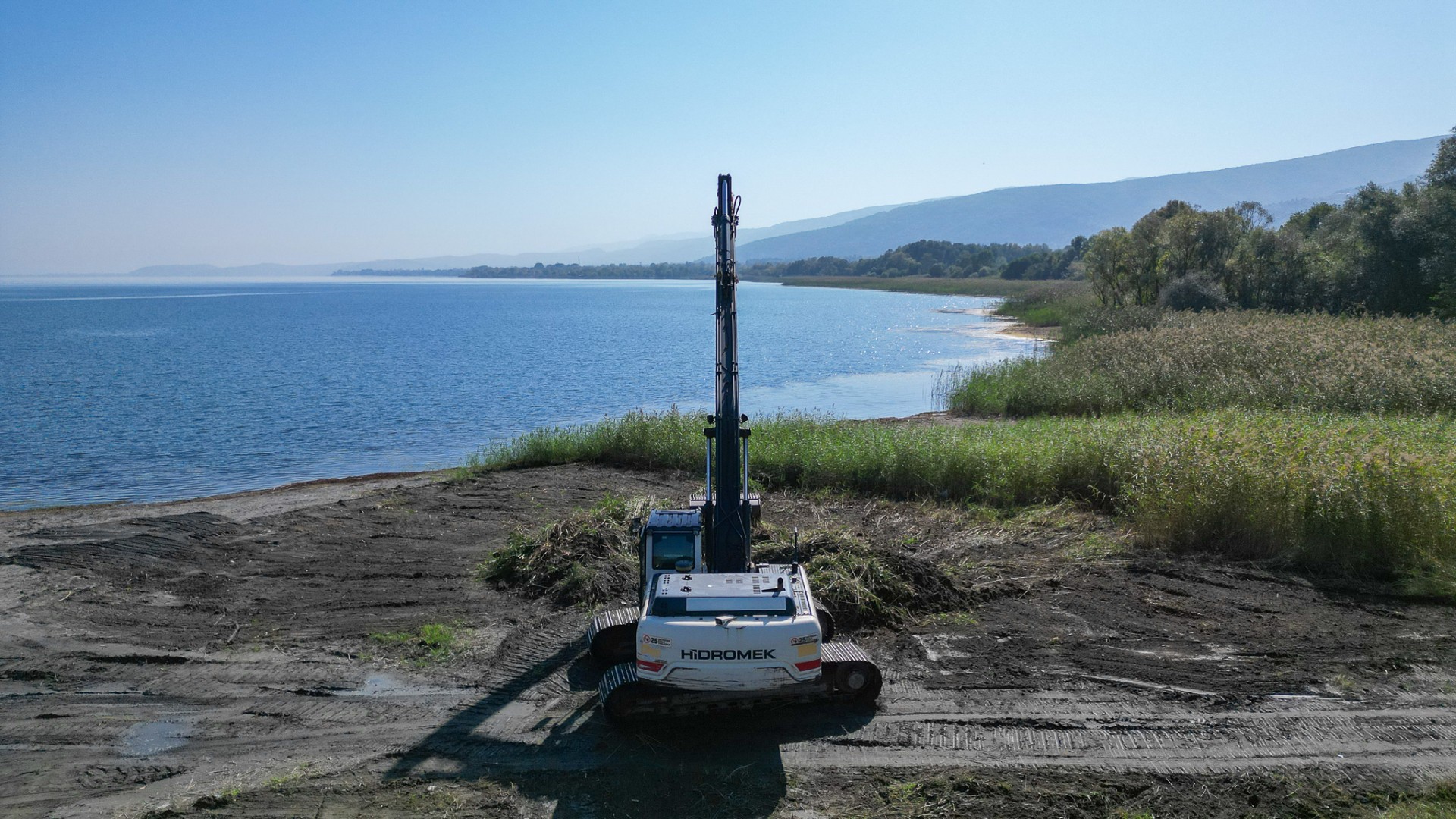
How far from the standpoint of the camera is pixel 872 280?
18425cm

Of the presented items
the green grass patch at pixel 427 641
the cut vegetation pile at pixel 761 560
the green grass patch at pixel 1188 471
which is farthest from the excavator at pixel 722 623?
the green grass patch at pixel 1188 471

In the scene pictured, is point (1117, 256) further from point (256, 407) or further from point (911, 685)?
point (911, 685)

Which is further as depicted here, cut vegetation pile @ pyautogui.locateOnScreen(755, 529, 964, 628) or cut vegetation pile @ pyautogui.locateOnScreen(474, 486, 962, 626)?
cut vegetation pile @ pyautogui.locateOnScreen(474, 486, 962, 626)

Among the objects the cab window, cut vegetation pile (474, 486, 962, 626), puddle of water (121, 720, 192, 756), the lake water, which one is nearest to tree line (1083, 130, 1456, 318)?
the lake water

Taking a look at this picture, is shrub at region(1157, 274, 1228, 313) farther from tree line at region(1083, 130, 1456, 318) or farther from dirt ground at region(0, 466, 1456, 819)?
dirt ground at region(0, 466, 1456, 819)

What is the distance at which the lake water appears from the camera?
24859mm

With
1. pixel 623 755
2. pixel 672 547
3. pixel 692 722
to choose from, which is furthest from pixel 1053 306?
pixel 623 755

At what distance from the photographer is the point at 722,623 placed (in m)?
7.47

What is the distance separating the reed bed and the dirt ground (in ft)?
37.3

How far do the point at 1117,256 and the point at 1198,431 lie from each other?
41882 millimetres

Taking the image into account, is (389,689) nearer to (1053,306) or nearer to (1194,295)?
(1194,295)

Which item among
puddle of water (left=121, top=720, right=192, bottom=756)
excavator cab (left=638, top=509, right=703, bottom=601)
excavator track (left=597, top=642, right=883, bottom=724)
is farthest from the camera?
excavator cab (left=638, top=509, right=703, bottom=601)

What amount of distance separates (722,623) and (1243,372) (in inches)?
830

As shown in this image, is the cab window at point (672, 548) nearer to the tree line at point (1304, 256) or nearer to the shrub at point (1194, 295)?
the tree line at point (1304, 256)
